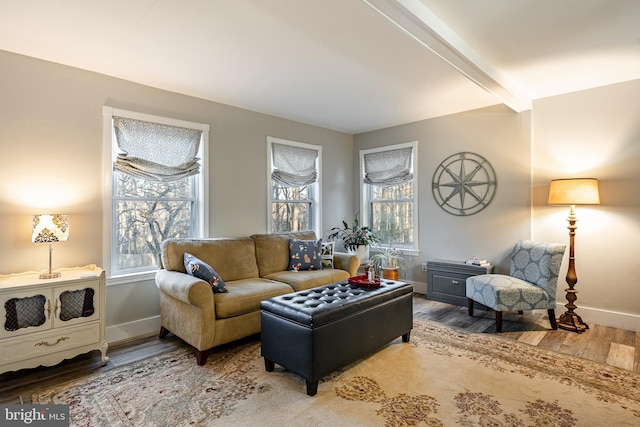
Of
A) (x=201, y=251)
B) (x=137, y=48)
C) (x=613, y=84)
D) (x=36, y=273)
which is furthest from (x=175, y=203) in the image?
(x=613, y=84)

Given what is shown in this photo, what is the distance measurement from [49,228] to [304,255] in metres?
2.48

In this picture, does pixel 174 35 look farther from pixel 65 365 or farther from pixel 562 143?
pixel 562 143

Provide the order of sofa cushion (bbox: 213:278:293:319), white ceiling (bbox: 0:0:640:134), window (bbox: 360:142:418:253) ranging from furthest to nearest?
window (bbox: 360:142:418:253), sofa cushion (bbox: 213:278:293:319), white ceiling (bbox: 0:0:640:134)

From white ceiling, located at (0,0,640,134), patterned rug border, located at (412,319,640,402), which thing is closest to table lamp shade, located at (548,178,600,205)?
white ceiling, located at (0,0,640,134)

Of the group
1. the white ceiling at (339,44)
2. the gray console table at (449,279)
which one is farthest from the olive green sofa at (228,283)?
the white ceiling at (339,44)

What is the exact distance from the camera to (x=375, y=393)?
7.41 feet

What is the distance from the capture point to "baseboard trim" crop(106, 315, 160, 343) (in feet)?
10.4

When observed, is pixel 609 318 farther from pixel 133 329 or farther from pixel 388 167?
pixel 133 329

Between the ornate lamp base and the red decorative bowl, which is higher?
the ornate lamp base

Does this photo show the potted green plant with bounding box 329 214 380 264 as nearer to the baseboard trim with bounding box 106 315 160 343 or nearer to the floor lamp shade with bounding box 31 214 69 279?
the baseboard trim with bounding box 106 315 160 343

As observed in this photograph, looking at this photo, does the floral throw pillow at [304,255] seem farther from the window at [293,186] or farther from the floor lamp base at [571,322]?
the floor lamp base at [571,322]

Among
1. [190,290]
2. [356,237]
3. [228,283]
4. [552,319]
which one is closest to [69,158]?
[190,290]

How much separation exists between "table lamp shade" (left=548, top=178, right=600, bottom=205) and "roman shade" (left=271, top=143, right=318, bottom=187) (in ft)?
10.1

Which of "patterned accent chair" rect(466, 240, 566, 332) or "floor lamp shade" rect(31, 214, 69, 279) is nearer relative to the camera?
"floor lamp shade" rect(31, 214, 69, 279)
